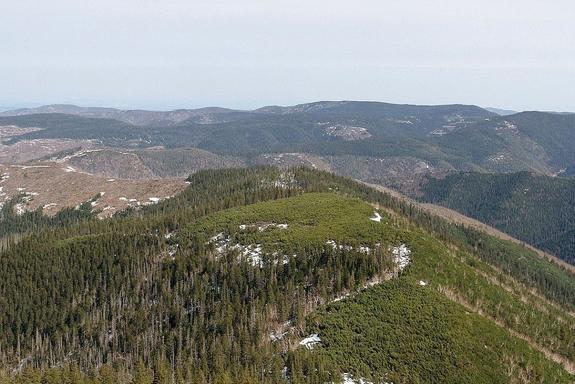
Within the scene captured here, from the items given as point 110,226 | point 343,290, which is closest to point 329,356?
point 343,290

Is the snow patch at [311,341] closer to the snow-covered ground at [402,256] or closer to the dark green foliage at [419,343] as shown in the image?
the dark green foliage at [419,343]

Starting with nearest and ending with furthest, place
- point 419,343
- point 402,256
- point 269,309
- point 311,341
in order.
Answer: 1. point 419,343
2. point 311,341
3. point 269,309
4. point 402,256

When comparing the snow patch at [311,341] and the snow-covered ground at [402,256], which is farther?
the snow-covered ground at [402,256]

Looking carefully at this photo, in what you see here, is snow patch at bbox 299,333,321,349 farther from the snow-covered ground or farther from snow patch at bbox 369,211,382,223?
snow patch at bbox 369,211,382,223

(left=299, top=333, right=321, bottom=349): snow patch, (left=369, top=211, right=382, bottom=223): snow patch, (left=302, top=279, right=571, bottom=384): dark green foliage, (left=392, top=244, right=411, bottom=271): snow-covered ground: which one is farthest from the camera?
(left=369, top=211, right=382, bottom=223): snow patch

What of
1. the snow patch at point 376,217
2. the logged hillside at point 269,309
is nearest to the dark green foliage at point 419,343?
the logged hillside at point 269,309

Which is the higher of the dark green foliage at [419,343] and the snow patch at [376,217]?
the snow patch at [376,217]

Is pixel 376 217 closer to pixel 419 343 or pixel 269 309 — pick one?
pixel 269 309

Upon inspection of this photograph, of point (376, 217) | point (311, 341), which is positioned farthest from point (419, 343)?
point (376, 217)

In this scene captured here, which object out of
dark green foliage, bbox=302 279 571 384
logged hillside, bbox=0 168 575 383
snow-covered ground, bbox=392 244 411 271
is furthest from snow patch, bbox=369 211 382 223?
dark green foliage, bbox=302 279 571 384
